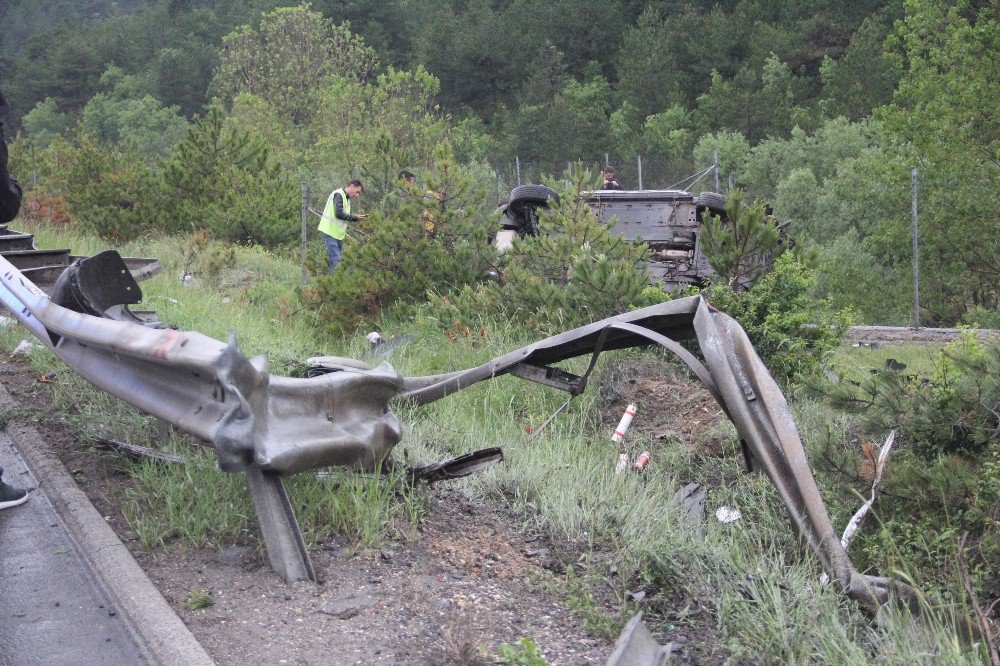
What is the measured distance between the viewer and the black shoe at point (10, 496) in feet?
16.9

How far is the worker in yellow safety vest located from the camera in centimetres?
1681

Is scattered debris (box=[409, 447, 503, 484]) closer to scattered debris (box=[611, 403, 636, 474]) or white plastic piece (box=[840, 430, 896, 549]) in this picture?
white plastic piece (box=[840, 430, 896, 549])

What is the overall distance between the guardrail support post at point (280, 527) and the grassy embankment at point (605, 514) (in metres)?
0.38

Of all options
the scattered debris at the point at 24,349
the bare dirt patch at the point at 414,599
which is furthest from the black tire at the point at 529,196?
the bare dirt patch at the point at 414,599

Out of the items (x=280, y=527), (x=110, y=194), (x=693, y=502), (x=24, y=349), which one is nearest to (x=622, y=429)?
(x=693, y=502)

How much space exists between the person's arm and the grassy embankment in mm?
8931

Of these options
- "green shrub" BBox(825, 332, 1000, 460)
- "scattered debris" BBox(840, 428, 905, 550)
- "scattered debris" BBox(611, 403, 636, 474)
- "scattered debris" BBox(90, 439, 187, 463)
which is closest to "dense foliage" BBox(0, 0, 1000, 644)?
"green shrub" BBox(825, 332, 1000, 460)

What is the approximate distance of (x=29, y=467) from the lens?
18.7 ft

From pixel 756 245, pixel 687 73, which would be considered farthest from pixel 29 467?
pixel 687 73

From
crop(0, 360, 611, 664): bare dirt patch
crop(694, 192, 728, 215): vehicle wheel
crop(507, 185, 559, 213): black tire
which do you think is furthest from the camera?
crop(507, 185, 559, 213): black tire

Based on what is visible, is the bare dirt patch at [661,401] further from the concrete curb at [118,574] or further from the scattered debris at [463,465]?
the concrete curb at [118,574]

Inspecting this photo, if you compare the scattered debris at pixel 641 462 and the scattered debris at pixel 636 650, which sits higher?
the scattered debris at pixel 636 650

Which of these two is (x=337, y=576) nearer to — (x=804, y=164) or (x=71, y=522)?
(x=71, y=522)

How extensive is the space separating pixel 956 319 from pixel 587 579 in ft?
82.6
